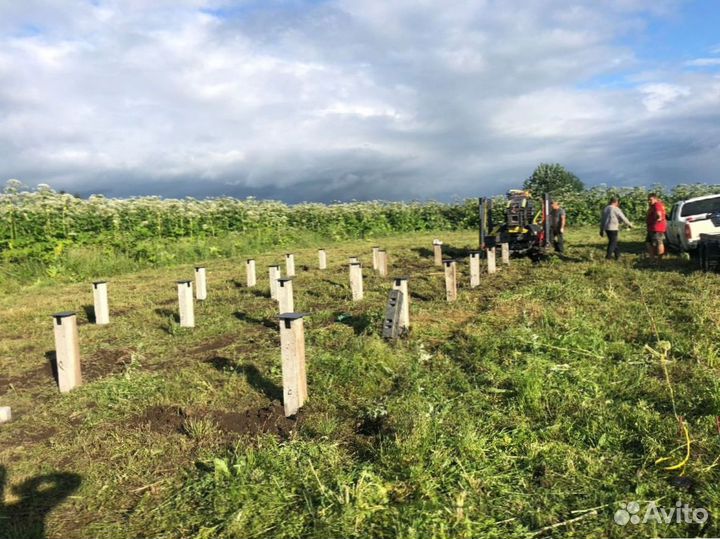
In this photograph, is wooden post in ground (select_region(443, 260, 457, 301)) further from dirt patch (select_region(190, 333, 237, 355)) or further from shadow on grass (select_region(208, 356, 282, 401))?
shadow on grass (select_region(208, 356, 282, 401))

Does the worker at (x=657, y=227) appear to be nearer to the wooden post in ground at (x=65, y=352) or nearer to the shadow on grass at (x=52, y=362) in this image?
the wooden post in ground at (x=65, y=352)

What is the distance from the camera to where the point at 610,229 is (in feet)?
42.8

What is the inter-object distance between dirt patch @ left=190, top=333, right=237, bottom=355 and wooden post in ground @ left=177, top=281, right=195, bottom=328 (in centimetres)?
93

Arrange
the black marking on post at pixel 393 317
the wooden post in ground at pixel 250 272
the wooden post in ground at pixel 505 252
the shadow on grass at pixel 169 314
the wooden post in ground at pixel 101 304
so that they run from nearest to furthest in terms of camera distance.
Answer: the black marking on post at pixel 393 317
the wooden post in ground at pixel 101 304
the shadow on grass at pixel 169 314
the wooden post in ground at pixel 250 272
the wooden post in ground at pixel 505 252

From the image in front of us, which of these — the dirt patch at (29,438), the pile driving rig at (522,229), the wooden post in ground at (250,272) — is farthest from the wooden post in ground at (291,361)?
the pile driving rig at (522,229)

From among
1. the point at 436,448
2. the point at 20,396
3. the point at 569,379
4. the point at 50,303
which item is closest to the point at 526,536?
the point at 436,448

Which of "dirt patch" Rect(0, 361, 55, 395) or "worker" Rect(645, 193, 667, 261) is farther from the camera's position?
"worker" Rect(645, 193, 667, 261)

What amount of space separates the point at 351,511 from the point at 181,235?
57.7 feet

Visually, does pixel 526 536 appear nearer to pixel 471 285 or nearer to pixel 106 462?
pixel 106 462

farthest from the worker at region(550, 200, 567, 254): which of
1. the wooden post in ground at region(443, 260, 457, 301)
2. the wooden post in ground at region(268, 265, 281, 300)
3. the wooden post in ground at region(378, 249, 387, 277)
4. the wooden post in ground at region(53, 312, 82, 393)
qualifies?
the wooden post in ground at region(53, 312, 82, 393)

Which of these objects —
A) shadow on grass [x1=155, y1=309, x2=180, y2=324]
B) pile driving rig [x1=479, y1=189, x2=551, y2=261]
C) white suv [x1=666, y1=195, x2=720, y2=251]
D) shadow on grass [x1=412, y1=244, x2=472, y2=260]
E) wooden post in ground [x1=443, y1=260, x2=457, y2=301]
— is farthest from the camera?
shadow on grass [x1=412, y1=244, x2=472, y2=260]

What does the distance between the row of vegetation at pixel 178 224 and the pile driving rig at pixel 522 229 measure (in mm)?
9448

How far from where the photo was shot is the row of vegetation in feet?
47.9

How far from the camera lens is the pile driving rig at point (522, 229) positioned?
14797mm
